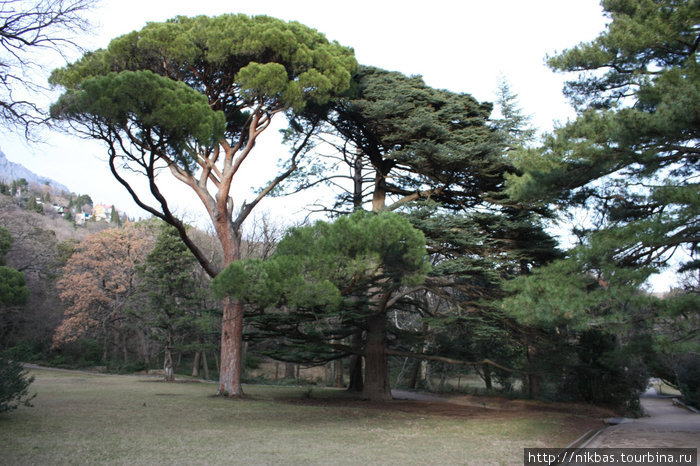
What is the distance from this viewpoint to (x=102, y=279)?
84.6ft

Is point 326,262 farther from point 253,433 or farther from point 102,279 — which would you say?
point 102,279

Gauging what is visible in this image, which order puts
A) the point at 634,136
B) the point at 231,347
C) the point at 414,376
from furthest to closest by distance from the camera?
the point at 414,376 < the point at 231,347 < the point at 634,136

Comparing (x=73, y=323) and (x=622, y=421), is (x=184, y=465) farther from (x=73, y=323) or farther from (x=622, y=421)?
(x=73, y=323)

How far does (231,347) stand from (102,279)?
1771 centimetres

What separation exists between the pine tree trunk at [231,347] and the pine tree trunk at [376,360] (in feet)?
13.3

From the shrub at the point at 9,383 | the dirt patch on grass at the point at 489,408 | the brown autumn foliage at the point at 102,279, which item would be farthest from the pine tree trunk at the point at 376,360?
the brown autumn foliage at the point at 102,279

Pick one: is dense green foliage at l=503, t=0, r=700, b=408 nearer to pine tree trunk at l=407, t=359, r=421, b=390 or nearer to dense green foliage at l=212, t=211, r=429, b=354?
dense green foliage at l=212, t=211, r=429, b=354

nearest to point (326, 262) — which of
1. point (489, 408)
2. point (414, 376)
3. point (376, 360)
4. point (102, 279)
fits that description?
point (376, 360)

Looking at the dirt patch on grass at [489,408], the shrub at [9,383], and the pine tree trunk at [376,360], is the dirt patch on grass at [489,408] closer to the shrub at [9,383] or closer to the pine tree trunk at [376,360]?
the pine tree trunk at [376,360]

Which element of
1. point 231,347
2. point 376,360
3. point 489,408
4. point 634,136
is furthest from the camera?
A: point 376,360

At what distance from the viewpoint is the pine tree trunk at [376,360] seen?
14023 mm

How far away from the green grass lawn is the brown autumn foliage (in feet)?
48.2

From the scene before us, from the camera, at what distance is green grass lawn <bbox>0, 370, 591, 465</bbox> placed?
557cm

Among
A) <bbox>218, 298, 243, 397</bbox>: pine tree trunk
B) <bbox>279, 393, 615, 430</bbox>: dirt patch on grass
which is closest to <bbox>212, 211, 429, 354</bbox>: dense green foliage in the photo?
<bbox>218, 298, 243, 397</bbox>: pine tree trunk
